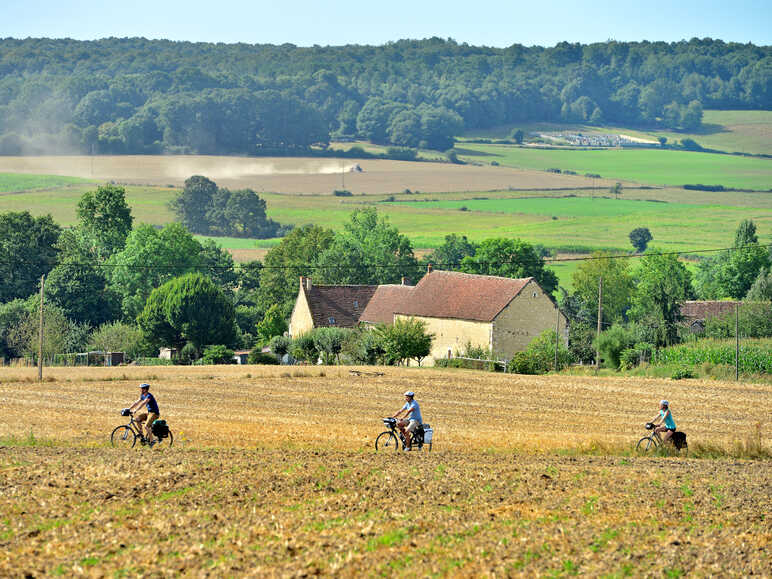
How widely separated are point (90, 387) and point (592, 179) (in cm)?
16205

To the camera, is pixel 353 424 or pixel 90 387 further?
→ pixel 90 387

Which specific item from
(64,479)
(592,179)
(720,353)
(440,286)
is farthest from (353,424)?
(592,179)

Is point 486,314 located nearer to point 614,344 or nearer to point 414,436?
point 614,344

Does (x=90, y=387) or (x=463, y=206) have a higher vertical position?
(x=463, y=206)

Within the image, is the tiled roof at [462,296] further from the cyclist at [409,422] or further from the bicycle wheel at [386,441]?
the cyclist at [409,422]

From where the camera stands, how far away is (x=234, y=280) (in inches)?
4614

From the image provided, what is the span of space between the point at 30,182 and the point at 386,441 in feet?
556

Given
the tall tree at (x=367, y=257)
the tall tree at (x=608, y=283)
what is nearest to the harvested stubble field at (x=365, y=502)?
the tall tree at (x=367, y=257)

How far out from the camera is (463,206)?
17000 centimetres

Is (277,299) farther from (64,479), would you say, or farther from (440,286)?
(64,479)

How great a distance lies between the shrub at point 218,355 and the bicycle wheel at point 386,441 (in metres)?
50.9

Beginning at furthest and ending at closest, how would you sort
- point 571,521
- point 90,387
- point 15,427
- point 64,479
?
point 90,387, point 15,427, point 64,479, point 571,521

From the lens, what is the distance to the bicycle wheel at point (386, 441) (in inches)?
1081

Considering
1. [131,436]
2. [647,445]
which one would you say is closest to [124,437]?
[131,436]
